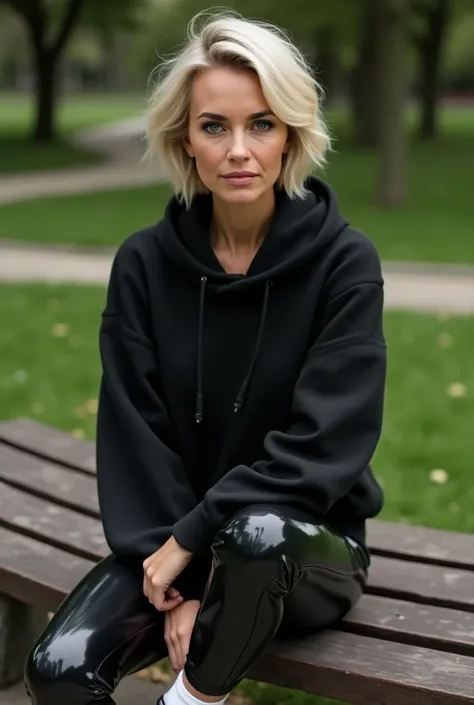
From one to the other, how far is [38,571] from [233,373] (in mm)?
778

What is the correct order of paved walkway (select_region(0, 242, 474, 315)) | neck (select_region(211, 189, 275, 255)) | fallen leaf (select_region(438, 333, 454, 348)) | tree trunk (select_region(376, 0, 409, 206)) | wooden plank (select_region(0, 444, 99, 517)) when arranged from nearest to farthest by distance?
neck (select_region(211, 189, 275, 255))
wooden plank (select_region(0, 444, 99, 517))
fallen leaf (select_region(438, 333, 454, 348))
paved walkway (select_region(0, 242, 474, 315))
tree trunk (select_region(376, 0, 409, 206))

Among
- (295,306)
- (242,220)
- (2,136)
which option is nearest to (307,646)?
(295,306)

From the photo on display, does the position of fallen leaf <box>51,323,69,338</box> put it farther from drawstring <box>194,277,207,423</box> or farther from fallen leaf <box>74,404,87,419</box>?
drawstring <box>194,277,207,423</box>

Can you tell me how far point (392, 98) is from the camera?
14.1m

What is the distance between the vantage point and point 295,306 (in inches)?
101

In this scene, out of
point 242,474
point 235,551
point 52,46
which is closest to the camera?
point 235,551

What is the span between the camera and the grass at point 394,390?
4.36 meters

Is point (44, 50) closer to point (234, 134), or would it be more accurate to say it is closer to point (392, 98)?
point (392, 98)

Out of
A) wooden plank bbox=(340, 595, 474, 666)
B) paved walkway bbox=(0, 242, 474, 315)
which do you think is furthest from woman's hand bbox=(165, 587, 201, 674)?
paved walkway bbox=(0, 242, 474, 315)

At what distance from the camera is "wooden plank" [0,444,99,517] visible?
3367 mm

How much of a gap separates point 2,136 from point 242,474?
29.4 meters

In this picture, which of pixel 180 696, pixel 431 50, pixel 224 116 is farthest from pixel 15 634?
pixel 431 50

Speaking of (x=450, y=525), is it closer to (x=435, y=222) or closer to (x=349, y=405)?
(x=349, y=405)

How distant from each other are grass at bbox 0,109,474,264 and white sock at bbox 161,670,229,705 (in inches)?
250
